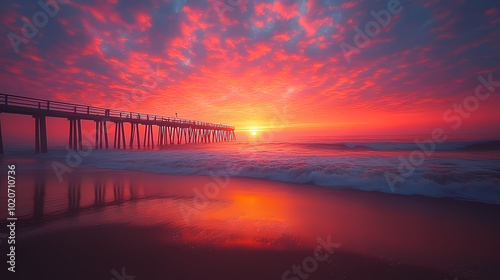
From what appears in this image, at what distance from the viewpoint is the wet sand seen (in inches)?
94.3

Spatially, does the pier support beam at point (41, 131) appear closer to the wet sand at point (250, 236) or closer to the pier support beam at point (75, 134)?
the pier support beam at point (75, 134)

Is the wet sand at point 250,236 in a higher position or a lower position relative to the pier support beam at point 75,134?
lower

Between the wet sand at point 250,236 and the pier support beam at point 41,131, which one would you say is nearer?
the wet sand at point 250,236

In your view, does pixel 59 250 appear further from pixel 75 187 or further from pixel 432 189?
pixel 432 189

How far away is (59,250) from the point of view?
2.74 metres

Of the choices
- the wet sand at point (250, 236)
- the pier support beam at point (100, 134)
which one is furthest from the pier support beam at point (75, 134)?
the wet sand at point (250, 236)

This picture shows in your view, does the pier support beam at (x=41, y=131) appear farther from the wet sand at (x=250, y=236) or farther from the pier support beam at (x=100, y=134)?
the wet sand at (x=250, y=236)

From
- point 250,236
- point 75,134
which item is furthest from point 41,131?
point 250,236

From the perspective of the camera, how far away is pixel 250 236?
3.26 metres

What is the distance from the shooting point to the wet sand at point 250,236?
2396mm

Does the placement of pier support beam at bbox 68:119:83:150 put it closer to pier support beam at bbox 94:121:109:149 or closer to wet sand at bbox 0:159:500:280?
pier support beam at bbox 94:121:109:149

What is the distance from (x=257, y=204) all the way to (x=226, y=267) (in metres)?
2.53

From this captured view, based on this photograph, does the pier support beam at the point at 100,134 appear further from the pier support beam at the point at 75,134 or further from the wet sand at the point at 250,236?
the wet sand at the point at 250,236

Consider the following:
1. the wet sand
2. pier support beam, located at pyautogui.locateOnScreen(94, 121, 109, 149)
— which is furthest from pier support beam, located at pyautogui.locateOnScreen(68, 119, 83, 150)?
the wet sand
